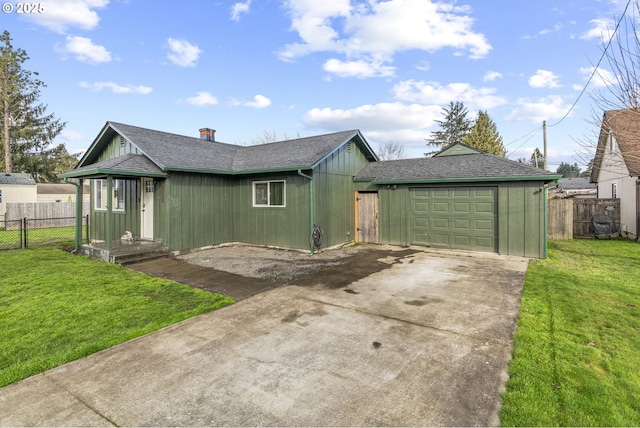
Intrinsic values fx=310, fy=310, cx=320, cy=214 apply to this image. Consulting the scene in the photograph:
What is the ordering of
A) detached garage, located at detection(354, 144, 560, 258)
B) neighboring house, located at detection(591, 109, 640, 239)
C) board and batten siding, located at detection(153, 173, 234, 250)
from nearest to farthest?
1. neighboring house, located at detection(591, 109, 640, 239)
2. detached garage, located at detection(354, 144, 560, 258)
3. board and batten siding, located at detection(153, 173, 234, 250)

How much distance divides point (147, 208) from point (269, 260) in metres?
4.62

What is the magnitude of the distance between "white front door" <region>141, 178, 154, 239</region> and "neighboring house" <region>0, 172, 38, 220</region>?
21.0m

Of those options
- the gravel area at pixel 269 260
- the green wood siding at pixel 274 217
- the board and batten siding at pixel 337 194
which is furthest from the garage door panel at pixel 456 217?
the green wood siding at pixel 274 217

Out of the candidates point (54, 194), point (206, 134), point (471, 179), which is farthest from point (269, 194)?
point (54, 194)

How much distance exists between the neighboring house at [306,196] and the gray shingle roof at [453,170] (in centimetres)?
4

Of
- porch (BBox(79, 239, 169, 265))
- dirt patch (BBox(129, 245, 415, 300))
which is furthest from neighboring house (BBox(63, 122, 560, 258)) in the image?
dirt patch (BBox(129, 245, 415, 300))

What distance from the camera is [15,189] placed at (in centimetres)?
2378

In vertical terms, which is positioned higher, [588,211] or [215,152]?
[215,152]

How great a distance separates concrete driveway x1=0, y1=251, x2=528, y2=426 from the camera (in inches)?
98.0

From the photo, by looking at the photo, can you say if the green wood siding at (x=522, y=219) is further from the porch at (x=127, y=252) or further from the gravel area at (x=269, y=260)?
the porch at (x=127, y=252)

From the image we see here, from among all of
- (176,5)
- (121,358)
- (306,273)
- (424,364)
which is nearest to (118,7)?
(176,5)

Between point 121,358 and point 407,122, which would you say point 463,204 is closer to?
point 121,358

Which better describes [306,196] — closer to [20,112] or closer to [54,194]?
[20,112]

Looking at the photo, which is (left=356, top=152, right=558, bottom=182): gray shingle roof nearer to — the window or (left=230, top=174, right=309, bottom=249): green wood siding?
(left=230, top=174, right=309, bottom=249): green wood siding
